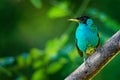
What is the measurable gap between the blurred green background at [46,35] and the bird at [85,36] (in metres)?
0.42

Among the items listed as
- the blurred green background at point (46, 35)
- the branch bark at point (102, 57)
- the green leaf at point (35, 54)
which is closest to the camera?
the branch bark at point (102, 57)

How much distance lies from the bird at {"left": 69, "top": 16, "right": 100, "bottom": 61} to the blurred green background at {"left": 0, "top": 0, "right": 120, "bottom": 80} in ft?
1.39

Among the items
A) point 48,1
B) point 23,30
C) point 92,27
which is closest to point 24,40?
point 23,30

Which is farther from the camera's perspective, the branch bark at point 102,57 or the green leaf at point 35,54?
the green leaf at point 35,54

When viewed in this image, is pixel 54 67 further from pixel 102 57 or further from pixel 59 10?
pixel 102 57

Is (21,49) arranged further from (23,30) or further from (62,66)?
(62,66)

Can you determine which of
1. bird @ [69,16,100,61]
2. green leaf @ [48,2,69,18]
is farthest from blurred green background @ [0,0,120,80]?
bird @ [69,16,100,61]

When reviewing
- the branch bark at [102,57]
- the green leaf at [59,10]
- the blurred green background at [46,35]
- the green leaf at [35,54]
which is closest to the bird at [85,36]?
the branch bark at [102,57]

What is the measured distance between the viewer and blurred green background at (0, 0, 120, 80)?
2.11 m

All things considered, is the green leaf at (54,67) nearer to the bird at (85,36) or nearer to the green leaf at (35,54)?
the green leaf at (35,54)

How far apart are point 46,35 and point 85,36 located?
60.6 inches

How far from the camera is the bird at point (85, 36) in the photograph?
1252 mm

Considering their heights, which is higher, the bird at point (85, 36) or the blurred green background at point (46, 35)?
the blurred green background at point (46, 35)

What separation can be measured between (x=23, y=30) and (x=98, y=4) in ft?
1.62
